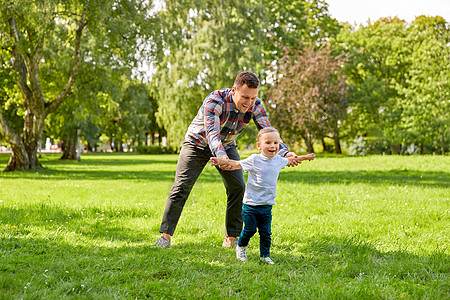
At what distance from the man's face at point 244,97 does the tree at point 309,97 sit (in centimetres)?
2669

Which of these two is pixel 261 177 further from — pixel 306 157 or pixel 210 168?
pixel 210 168

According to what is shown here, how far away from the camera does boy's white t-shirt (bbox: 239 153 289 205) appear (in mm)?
4430

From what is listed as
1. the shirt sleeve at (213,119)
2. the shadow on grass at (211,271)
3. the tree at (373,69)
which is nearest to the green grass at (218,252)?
the shadow on grass at (211,271)

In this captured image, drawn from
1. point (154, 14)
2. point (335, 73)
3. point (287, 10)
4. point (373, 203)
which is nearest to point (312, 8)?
point (287, 10)

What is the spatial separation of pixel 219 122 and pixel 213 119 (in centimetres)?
9

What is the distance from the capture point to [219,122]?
15.9 ft

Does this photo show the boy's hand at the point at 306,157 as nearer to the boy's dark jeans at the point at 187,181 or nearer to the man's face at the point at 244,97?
the man's face at the point at 244,97

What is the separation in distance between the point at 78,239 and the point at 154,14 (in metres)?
13.8

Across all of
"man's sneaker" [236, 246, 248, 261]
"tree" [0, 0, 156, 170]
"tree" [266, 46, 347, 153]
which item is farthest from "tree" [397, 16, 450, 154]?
"man's sneaker" [236, 246, 248, 261]

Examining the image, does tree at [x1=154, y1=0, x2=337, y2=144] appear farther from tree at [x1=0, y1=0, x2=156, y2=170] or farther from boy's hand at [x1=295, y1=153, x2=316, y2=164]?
boy's hand at [x1=295, y1=153, x2=316, y2=164]

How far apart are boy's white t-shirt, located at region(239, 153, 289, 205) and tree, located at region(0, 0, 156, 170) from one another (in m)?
12.4

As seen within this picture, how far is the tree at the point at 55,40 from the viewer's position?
1512cm

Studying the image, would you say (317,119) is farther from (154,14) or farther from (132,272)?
(132,272)

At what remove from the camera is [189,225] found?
6480mm
